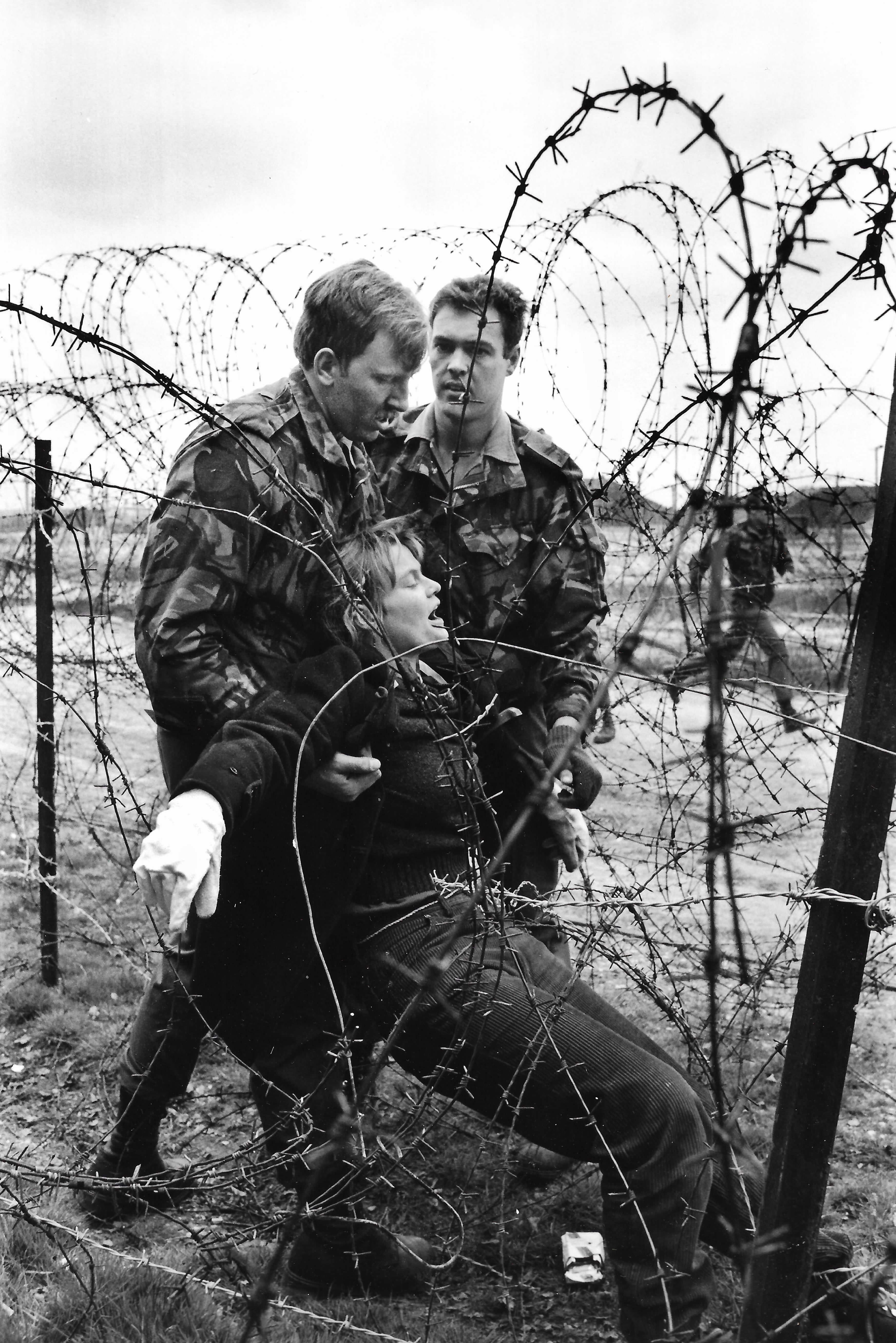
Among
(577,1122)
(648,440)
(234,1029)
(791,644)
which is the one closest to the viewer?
(648,440)

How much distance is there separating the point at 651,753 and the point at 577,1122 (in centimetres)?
684

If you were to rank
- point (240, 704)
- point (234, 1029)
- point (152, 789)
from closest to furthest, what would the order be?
1. point (240, 704)
2. point (234, 1029)
3. point (152, 789)

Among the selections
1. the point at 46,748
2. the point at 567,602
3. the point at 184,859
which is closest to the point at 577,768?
the point at 567,602

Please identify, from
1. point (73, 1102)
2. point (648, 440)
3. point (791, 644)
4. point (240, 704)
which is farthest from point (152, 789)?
point (791, 644)

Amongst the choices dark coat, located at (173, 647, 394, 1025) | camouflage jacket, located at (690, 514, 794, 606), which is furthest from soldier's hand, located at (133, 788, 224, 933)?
camouflage jacket, located at (690, 514, 794, 606)

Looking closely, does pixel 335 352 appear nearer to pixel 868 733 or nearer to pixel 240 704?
pixel 240 704

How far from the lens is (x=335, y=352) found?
2490mm

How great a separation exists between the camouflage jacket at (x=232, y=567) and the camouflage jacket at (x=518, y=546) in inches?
23.4

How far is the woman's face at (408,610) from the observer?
7.99ft

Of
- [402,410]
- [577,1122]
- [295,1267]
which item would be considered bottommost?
[295,1267]

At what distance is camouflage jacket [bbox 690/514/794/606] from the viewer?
158cm

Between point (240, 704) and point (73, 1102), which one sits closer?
point (240, 704)

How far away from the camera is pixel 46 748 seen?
13.8ft

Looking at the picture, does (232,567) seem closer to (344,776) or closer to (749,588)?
(344,776)
